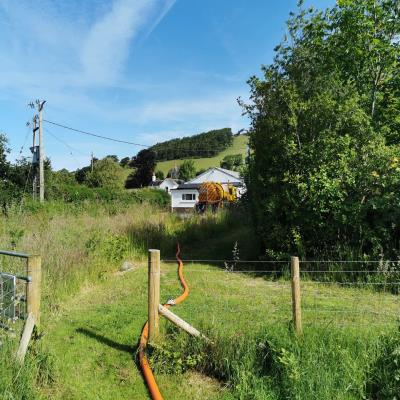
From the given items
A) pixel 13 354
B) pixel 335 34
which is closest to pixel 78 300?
pixel 13 354

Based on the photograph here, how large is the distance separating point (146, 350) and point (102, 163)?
51685mm

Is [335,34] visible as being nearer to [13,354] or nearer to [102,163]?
[13,354]

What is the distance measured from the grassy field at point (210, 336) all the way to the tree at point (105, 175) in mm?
43515

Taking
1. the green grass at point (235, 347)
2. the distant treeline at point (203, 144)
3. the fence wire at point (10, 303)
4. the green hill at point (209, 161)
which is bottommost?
the green grass at point (235, 347)

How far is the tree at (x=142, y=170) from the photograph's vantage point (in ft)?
240

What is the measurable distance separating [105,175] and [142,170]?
72.3ft

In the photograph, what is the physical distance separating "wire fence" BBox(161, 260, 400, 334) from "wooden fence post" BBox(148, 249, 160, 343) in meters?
0.56

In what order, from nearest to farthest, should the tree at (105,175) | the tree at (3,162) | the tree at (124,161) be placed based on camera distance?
the tree at (3,162) → the tree at (105,175) → the tree at (124,161)

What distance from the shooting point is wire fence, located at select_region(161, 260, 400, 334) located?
482cm

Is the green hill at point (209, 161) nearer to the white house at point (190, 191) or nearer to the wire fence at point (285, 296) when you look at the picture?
the white house at point (190, 191)

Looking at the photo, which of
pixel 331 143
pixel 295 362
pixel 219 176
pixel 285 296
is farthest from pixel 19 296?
pixel 219 176

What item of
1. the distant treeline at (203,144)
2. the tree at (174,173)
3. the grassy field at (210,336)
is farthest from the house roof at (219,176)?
the grassy field at (210,336)

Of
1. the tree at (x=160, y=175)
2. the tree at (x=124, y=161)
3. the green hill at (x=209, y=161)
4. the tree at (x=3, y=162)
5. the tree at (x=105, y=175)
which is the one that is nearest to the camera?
the tree at (x=3, y=162)

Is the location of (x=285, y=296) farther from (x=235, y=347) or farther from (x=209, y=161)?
(x=209, y=161)
